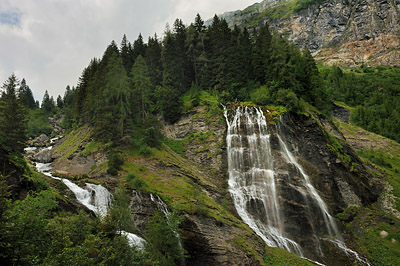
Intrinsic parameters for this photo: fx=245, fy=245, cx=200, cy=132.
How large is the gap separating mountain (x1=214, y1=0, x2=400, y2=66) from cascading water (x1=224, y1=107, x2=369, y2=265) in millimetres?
116204

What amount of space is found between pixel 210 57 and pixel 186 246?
43.2 m

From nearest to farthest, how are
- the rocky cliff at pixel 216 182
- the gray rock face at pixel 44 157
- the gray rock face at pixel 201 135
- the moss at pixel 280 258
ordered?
the moss at pixel 280 258 → the rocky cliff at pixel 216 182 → the gray rock face at pixel 201 135 → the gray rock face at pixel 44 157

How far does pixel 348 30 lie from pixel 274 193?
138083 mm

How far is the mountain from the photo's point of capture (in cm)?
12219

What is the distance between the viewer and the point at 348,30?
13212 centimetres

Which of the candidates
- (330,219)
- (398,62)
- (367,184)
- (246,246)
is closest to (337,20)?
(398,62)

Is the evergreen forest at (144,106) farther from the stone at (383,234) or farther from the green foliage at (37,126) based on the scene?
the stone at (383,234)

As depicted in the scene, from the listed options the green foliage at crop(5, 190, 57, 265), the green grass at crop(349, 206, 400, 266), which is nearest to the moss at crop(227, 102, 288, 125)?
the green grass at crop(349, 206, 400, 266)

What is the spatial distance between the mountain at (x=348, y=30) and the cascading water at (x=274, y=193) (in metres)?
116

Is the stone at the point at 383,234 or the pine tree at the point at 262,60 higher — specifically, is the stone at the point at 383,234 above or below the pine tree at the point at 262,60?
below

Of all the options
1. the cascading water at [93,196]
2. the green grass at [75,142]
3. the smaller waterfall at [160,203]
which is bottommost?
the smaller waterfall at [160,203]

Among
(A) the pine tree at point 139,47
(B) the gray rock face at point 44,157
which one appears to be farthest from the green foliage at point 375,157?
(B) the gray rock face at point 44,157

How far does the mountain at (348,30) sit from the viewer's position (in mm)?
122188

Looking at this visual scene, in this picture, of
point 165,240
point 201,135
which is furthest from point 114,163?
point 201,135
